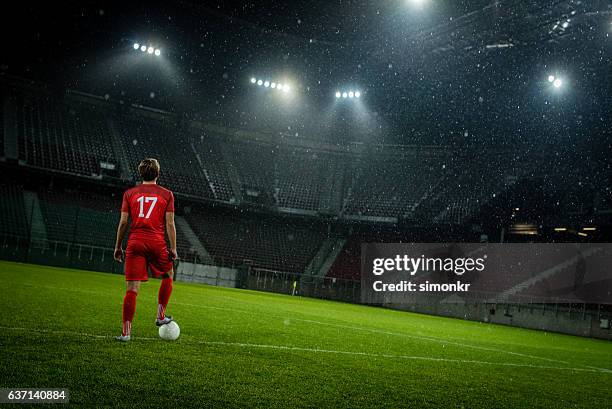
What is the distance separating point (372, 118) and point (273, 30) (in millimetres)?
11798

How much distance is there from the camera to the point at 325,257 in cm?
3906

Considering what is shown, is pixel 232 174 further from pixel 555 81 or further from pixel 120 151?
pixel 555 81

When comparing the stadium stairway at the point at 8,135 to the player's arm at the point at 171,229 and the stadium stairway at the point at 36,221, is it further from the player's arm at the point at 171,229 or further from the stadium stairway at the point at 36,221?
the player's arm at the point at 171,229

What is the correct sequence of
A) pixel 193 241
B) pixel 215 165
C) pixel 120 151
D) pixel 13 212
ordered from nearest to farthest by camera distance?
pixel 13 212 → pixel 193 241 → pixel 120 151 → pixel 215 165

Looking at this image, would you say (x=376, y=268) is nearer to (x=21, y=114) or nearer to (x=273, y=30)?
(x=273, y=30)

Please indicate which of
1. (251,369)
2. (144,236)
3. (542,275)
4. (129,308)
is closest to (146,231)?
(144,236)

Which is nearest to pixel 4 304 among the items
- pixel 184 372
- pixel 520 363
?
pixel 184 372

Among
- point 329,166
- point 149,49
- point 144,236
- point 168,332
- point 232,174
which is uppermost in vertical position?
point 149,49

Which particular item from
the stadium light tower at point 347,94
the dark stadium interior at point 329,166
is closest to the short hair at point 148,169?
the dark stadium interior at point 329,166

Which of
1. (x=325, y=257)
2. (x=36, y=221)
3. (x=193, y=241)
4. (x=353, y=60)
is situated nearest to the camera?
(x=36, y=221)

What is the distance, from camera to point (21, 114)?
35188 mm

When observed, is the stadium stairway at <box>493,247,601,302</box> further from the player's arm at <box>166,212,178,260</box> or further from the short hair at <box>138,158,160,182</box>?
the short hair at <box>138,158,160,182</box>

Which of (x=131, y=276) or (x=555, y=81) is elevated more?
(x=555, y=81)

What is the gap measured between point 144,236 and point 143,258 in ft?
0.81
